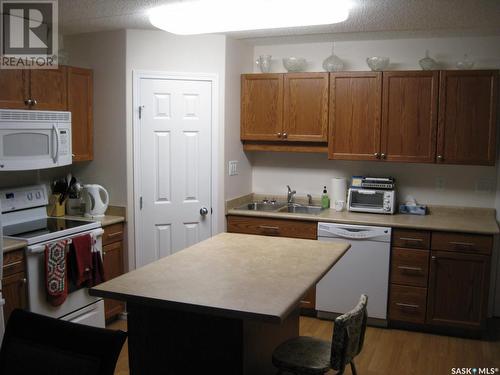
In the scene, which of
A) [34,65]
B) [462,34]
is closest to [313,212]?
[462,34]

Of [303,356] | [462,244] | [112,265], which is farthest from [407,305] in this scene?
[112,265]

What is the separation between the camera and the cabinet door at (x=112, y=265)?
4.04 metres

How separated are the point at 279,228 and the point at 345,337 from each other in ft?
7.00

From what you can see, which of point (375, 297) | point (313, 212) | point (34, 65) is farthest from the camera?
point (313, 212)

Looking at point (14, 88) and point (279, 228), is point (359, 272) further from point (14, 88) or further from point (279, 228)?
point (14, 88)

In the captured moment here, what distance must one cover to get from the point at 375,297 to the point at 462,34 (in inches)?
87.4

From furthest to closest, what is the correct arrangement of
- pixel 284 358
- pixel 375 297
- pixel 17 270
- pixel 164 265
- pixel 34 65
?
1. pixel 375 297
2. pixel 34 65
3. pixel 17 270
4. pixel 164 265
5. pixel 284 358

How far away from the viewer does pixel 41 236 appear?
333 cm

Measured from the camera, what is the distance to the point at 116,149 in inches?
166

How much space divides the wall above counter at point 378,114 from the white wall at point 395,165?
30 centimetres

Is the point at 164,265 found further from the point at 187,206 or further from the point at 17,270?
the point at 187,206

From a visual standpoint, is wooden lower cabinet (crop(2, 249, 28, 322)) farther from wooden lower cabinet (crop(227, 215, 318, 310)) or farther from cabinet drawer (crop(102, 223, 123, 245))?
wooden lower cabinet (crop(227, 215, 318, 310))

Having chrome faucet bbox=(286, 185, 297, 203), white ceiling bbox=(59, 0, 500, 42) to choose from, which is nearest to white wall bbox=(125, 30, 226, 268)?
white ceiling bbox=(59, 0, 500, 42)

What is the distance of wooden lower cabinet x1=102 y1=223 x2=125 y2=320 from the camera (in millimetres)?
4039
